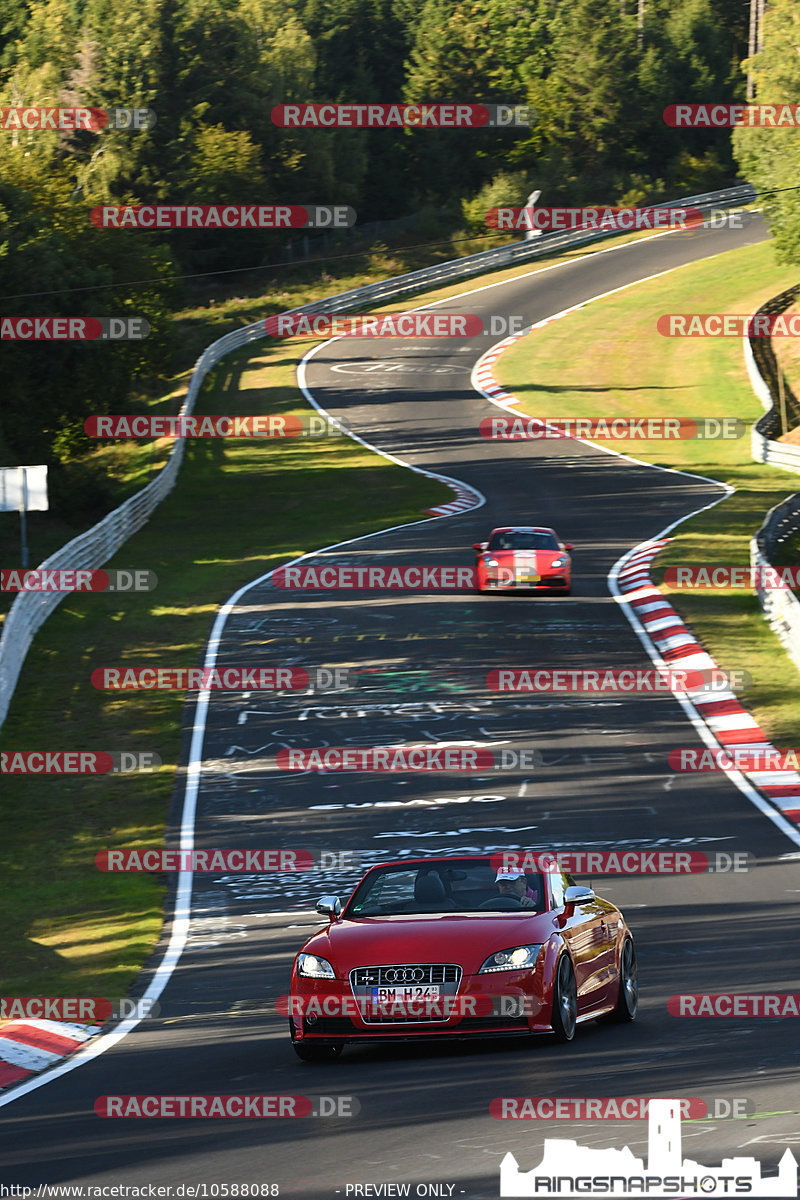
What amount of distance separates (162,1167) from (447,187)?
3798 inches

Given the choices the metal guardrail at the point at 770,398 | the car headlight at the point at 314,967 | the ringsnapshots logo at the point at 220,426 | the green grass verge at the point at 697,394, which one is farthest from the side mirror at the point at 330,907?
the ringsnapshots logo at the point at 220,426

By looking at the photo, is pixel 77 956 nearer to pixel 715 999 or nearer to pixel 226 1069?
pixel 226 1069

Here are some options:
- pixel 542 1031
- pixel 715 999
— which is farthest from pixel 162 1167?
pixel 715 999

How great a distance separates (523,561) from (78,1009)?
18775 millimetres

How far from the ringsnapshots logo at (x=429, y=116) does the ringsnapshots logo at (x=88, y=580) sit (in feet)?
209

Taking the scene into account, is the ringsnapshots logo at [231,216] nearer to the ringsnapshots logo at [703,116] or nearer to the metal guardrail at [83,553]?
the ringsnapshots logo at [703,116]

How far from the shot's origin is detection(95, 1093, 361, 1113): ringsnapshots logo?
28.7 feet

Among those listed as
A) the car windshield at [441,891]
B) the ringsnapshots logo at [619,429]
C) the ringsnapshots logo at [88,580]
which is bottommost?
the ringsnapshots logo at [619,429]

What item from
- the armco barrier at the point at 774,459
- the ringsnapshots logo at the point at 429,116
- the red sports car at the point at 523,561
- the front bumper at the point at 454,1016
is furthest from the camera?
the ringsnapshots logo at the point at 429,116

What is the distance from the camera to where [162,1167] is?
7762 mm

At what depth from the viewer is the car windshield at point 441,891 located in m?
10.6

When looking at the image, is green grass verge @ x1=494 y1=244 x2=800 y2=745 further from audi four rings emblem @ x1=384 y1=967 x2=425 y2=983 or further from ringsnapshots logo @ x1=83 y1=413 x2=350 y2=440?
audi four rings emblem @ x1=384 y1=967 x2=425 y2=983

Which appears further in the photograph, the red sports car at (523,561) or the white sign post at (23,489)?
the red sports car at (523,561)

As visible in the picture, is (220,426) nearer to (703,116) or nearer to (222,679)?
(222,679)
